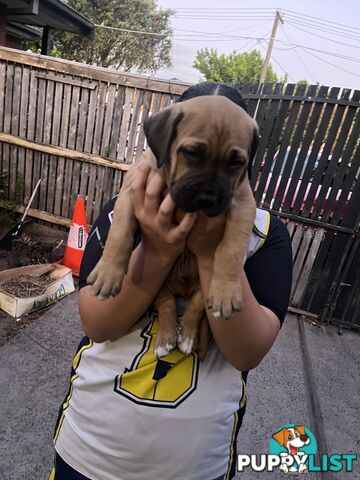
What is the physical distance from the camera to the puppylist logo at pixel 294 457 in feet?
10.1

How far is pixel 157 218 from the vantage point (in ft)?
4.79

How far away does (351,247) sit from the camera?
215 inches

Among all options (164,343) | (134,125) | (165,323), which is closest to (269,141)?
(134,125)

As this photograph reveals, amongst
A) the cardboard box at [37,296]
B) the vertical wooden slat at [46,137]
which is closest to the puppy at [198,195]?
the cardboard box at [37,296]

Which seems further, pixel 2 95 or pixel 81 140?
pixel 2 95

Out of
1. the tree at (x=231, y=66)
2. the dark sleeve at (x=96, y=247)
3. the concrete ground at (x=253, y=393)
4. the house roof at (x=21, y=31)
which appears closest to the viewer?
the dark sleeve at (x=96, y=247)

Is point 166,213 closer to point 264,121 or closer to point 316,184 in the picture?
point 316,184

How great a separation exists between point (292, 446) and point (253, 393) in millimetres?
592

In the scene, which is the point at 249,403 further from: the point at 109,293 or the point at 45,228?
the point at 45,228

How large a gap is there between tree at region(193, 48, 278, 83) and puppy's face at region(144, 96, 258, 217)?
53221mm


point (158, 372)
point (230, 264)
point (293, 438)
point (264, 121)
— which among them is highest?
point (264, 121)

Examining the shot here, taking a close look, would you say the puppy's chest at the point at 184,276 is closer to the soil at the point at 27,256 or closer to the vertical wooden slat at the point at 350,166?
the soil at the point at 27,256

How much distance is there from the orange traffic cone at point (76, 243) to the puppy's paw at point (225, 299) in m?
4.31

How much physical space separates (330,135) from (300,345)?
2.89 meters
